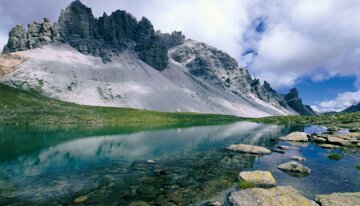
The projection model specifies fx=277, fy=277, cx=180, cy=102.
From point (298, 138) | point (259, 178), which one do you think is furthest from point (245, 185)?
point (298, 138)

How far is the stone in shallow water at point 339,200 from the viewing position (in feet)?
66.8

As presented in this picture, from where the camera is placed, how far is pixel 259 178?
28.0m

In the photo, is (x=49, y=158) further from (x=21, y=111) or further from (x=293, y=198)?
(x=21, y=111)

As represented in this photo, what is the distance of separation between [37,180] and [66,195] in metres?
8.08

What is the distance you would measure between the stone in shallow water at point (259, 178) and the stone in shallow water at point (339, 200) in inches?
227

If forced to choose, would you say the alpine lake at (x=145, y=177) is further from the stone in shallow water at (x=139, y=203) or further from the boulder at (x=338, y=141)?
the boulder at (x=338, y=141)

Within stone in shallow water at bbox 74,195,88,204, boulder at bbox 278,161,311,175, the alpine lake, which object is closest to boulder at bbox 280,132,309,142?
the alpine lake

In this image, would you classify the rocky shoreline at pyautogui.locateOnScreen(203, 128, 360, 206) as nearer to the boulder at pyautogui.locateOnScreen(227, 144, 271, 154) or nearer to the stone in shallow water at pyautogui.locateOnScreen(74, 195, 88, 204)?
the stone in shallow water at pyautogui.locateOnScreen(74, 195, 88, 204)

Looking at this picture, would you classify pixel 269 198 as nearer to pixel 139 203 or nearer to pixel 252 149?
pixel 139 203

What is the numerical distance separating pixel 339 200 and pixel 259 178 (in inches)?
319

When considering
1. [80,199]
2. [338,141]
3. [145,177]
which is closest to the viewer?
[80,199]

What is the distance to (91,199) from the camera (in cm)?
2297

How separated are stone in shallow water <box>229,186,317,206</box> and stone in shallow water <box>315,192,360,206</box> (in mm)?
1241

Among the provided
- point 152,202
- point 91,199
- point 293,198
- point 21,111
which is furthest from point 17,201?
point 21,111
